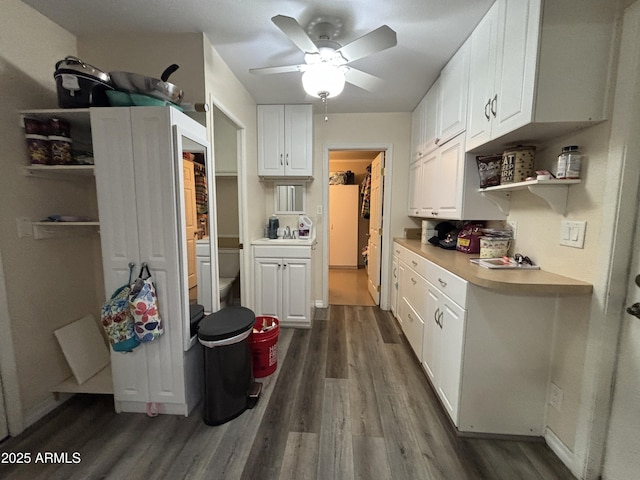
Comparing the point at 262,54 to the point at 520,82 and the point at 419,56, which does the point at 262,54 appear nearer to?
the point at 419,56

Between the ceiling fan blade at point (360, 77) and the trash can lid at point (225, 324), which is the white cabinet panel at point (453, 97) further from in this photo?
the trash can lid at point (225, 324)

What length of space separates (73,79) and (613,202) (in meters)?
2.66

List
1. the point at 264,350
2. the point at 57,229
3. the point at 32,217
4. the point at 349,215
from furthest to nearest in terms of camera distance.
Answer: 1. the point at 349,215
2. the point at 264,350
3. the point at 57,229
4. the point at 32,217

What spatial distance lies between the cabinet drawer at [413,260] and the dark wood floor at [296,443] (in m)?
0.83

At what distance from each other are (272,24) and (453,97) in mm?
1370

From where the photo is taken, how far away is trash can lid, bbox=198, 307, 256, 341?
1504 millimetres

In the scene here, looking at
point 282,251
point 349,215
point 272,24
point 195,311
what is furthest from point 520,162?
point 349,215

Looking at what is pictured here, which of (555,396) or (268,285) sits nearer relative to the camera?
(555,396)

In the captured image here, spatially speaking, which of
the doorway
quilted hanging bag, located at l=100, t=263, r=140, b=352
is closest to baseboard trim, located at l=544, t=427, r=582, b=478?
quilted hanging bag, located at l=100, t=263, r=140, b=352

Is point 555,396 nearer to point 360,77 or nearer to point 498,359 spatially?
point 498,359

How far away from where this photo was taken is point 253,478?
1.24 m

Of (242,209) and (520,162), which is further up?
(520,162)

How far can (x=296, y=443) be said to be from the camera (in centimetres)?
144

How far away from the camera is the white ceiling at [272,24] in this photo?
4.90 ft
